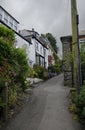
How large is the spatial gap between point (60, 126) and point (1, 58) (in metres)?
3.93

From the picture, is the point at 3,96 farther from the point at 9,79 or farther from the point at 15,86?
the point at 15,86

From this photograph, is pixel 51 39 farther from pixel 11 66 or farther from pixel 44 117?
pixel 44 117

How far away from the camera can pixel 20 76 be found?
1242 centimetres

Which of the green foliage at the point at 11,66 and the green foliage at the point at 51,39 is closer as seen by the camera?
the green foliage at the point at 11,66

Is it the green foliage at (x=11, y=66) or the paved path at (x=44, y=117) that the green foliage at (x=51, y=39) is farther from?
the paved path at (x=44, y=117)

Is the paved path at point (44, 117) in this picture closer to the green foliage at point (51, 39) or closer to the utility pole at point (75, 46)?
the utility pole at point (75, 46)

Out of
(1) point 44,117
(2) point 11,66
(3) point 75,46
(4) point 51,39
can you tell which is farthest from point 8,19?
(4) point 51,39

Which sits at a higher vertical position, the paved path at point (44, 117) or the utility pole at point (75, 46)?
the utility pole at point (75, 46)

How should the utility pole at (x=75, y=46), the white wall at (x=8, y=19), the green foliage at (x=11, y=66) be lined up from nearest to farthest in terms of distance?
the utility pole at (x=75, y=46), the green foliage at (x=11, y=66), the white wall at (x=8, y=19)

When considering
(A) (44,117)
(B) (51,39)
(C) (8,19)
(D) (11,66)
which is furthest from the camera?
(B) (51,39)

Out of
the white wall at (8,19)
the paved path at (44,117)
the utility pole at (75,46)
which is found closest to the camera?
the paved path at (44,117)

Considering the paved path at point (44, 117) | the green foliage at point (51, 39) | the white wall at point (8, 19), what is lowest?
the paved path at point (44, 117)

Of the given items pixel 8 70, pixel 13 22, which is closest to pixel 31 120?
pixel 8 70

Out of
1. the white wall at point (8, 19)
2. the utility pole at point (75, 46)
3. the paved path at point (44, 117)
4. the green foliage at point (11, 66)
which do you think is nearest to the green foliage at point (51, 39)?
the white wall at point (8, 19)
